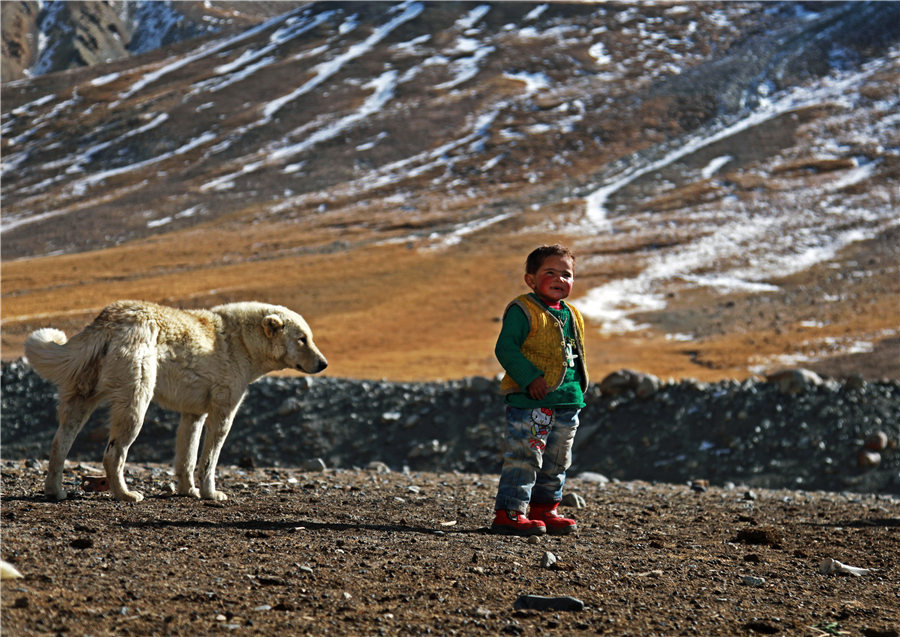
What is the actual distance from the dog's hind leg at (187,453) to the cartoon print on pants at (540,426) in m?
3.61

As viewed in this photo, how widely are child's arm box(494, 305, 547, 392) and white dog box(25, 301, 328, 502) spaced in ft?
8.86

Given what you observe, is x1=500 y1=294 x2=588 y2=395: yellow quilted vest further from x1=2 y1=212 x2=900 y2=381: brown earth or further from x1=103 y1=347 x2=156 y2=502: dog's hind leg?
x1=2 y1=212 x2=900 y2=381: brown earth

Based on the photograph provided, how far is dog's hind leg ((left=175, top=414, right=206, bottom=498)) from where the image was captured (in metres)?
8.72

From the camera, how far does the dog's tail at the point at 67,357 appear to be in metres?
7.91

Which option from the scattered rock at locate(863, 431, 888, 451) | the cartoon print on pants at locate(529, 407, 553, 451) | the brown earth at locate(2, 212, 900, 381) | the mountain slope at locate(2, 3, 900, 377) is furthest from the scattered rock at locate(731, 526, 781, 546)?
the mountain slope at locate(2, 3, 900, 377)

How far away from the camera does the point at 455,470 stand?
55.8 ft

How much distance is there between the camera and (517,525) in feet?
24.7

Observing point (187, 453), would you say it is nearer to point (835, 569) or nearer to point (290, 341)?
point (290, 341)

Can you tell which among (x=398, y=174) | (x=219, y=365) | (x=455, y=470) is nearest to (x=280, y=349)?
(x=219, y=365)

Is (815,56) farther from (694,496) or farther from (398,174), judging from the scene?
(694,496)

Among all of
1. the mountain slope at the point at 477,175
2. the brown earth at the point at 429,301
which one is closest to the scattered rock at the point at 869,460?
the brown earth at the point at 429,301

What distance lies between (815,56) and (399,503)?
114m

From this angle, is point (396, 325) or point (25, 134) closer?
point (396, 325)

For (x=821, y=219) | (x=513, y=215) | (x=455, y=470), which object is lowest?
(x=821, y=219)
